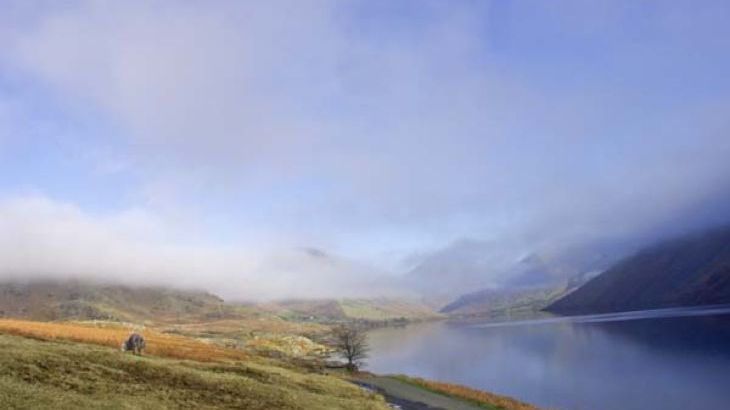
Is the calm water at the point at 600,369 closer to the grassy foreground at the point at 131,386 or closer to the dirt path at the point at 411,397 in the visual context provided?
the dirt path at the point at 411,397

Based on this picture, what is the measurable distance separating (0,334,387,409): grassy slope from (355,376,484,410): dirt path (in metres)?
12.4

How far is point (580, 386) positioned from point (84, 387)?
8024 centimetres

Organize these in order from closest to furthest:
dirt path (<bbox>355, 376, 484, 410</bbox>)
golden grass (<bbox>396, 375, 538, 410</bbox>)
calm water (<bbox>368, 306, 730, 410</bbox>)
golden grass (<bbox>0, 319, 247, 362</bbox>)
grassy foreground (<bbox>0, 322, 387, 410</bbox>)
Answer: grassy foreground (<bbox>0, 322, 387, 410</bbox>) < dirt path (<bbox>355, 376, 484, 410</bbox>) < golden grass (<bbox>396, 375, 538, 410</bbox>) < golden grass (<bbox>0, 319, 247, 362</bbox>) < calm water (<bbox>368, 306, 730, 410</bbox>)

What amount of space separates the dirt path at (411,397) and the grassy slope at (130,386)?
12.4m

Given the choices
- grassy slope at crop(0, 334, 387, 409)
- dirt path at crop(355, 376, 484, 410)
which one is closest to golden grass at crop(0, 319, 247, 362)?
grassy slope at crop(0, 334, 387, 409)

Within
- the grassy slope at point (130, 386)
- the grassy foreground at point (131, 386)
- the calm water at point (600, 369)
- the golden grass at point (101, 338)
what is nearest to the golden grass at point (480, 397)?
the calm water at point (600, 369)

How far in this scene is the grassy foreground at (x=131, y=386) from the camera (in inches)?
1416

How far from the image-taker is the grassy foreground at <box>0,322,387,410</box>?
36.0 meters

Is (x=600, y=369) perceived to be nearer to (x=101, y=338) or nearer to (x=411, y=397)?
(x=411, y=397)

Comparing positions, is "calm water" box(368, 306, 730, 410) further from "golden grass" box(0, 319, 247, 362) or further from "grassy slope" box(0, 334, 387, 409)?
"golden grass" box(0, 319, 247, 362)

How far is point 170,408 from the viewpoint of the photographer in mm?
38000

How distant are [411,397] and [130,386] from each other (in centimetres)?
4069

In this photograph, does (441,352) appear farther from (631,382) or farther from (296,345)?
(631,382)

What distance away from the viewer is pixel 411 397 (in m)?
74.2
